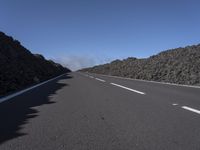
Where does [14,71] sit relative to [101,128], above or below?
above

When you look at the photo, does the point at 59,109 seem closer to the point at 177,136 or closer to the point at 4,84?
the point at 177,136

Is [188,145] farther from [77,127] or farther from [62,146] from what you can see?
[77,127]

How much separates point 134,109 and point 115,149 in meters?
4.66

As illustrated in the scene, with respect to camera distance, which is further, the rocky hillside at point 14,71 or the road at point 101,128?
the rocky hillside at point 14,71

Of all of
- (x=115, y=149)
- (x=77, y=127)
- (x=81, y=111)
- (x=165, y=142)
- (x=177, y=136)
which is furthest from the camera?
(x=81, y=111)

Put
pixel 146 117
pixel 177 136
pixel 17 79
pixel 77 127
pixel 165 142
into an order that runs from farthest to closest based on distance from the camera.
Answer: pixel 17 79 → pixel 146 117 → pixel 77 127 → pixel 177 136 → pixel 165 142

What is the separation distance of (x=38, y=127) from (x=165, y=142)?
8.89 ft

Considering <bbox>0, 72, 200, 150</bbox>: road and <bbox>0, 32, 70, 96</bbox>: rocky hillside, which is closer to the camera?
<bbox>0, 72, 200, 150</bbox>: road

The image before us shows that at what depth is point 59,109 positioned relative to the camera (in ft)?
34.0

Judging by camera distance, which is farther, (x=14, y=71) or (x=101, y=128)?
(x=14, y=71)

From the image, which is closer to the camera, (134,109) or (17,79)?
(134,109)

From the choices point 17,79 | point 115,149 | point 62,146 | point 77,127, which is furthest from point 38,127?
point 17,79

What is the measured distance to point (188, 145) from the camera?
5.76 m

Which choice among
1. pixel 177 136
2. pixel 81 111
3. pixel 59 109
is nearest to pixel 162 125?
pixel 177 136
